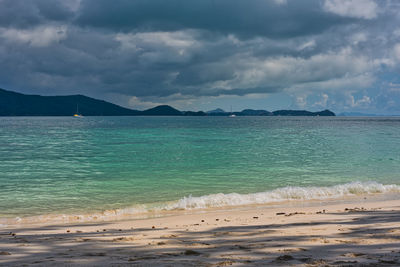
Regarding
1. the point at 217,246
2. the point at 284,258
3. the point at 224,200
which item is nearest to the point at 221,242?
the point at 217,246

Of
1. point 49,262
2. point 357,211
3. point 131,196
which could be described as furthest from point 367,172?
point 49,262

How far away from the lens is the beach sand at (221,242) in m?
6.24

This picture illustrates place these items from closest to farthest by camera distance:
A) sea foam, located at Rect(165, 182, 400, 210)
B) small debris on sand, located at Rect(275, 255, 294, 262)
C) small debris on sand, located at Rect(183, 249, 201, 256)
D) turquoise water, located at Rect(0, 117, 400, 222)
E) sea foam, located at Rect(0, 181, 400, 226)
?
small debris on sand, located at Rect(275, 255, 294, 262), small debris on sand, located at Rect(183, 249, 201, 256), sea foam, located at Rect(0, 181, 400, 226), sea foam, located at Rect(165, 182, 400, 210), turquoise water, located at Rect(0, 117, 400, 222)

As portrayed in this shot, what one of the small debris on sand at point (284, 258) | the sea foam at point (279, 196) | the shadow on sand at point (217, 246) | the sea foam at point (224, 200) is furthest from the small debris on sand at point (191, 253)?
the sea foam at point (279, 196)

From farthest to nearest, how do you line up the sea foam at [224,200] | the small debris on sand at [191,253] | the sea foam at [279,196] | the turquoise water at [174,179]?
the turquoise water at [174,179], the sea foam at [279,196], the sea foam at [224,200], the small debris on sand at [191,253]

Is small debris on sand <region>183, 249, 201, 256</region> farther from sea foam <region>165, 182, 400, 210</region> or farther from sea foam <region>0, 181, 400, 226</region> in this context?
sea foam <region>165, 182, 400, 210</region>

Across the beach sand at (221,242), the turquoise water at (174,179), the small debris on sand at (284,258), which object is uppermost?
the small debris on sand at (284,258)

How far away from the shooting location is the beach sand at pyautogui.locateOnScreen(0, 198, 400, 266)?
6238 mm

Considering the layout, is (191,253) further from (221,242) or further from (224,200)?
(224,200)

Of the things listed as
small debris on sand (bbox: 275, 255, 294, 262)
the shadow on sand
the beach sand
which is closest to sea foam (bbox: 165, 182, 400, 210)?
the beach sand

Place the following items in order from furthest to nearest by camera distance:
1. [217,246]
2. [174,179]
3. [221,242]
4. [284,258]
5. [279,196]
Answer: [174,179], [279,196], [221,242], [217,246], [284,258]

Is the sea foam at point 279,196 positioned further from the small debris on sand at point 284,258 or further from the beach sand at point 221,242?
the small debris on sand at point 284,258

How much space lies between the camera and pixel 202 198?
1650cm

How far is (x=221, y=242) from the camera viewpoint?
26.3 ft
